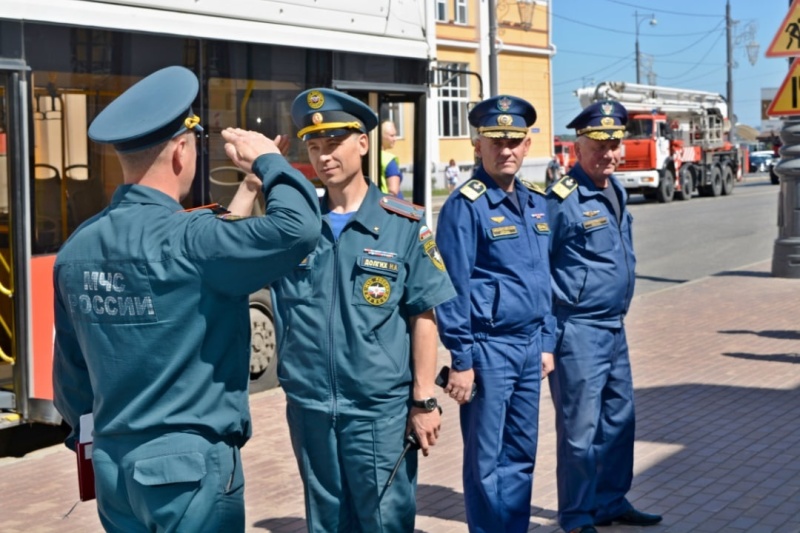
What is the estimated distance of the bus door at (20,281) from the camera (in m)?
7.02

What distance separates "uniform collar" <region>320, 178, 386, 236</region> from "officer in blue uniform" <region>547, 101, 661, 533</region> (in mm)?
1609

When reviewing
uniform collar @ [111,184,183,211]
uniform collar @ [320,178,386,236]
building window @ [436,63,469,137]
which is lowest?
uniform collar @ [320,178,386,236]

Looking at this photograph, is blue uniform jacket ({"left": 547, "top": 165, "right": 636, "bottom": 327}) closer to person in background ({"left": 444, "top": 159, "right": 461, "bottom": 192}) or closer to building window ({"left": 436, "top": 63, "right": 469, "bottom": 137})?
person in background ({"left": 444, "top": 159, "right": 461, "bottom": 192})

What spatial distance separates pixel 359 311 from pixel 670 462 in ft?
12.0

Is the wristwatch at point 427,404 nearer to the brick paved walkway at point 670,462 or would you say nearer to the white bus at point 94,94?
the brick paved walkway at point 670,462

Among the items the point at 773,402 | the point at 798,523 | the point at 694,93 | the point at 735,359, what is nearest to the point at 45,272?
the point at 798,523

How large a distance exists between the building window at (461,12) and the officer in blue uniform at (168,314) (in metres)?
45.7

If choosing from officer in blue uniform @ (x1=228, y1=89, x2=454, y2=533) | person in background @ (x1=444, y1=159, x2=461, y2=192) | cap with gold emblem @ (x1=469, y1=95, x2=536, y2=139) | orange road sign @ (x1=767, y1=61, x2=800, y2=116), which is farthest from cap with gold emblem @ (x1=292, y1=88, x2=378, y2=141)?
person in background @ (x1=444, y1=159, x2=461, y2=192)

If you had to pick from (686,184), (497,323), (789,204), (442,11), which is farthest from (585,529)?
(442,11)

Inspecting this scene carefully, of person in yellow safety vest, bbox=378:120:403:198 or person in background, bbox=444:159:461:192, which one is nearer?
person in yellow safety vest, bbox=378:120:403:198

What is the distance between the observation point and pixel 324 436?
4055 millimetres

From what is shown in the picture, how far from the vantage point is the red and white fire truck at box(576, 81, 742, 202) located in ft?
117

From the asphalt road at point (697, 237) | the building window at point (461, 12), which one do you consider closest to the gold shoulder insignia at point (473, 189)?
the asphalt road at point (697, 237)

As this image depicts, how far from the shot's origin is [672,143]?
3706 cm
